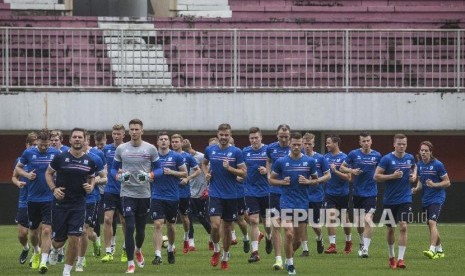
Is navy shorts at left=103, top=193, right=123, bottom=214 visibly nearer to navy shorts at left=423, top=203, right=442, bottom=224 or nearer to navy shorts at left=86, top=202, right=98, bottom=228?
navy shorts at left=86, top=202, right=98, bottom=228

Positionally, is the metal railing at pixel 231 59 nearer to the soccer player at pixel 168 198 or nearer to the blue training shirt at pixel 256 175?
the blue training shirt at pixel 256 175

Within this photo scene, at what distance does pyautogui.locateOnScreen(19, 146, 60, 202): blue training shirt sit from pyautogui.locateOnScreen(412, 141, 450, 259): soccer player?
6430mm

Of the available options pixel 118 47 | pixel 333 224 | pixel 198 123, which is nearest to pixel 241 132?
pixel 198 123

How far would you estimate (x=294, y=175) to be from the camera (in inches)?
818

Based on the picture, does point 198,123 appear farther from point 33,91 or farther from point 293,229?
point 293,229

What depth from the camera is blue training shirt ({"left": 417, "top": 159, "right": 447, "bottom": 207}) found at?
2411 cm

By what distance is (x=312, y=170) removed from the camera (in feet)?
68.5

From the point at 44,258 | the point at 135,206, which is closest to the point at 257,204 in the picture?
the point at 135,206

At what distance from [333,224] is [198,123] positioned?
708 centimetres

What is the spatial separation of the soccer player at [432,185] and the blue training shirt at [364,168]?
1.21m

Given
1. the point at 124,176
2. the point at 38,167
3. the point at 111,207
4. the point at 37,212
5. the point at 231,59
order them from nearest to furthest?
the point at 124,176
the point at 38,167
the point at 37,212
the point at 111,207
the point at 231,59

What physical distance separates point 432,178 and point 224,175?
13.4 feet

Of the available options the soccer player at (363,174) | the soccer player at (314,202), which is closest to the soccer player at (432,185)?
the soccer player at (363,174)

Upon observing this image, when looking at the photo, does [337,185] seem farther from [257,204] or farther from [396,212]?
[396,212]
